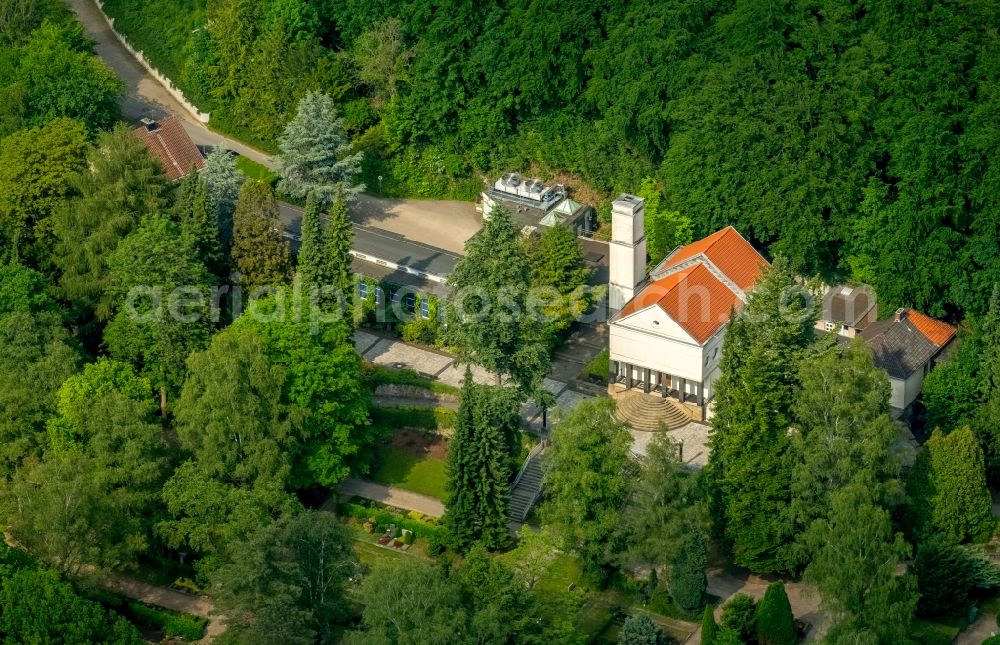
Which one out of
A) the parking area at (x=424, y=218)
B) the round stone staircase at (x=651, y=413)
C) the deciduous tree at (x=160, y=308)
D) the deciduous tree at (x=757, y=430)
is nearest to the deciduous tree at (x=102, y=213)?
the deciduous tree at (x=160, y=308)

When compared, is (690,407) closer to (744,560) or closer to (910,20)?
(744,560)

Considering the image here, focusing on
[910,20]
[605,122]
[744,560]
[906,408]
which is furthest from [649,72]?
[744,560]

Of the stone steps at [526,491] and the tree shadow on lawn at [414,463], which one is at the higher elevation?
the stone steps at [526,491]

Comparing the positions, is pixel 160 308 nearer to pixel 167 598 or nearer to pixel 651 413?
pixel 167 598

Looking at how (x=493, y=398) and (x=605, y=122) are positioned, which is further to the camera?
(x=605, y=122)

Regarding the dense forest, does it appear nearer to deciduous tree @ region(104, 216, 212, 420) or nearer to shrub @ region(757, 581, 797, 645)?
deciduous tree @ region(104, 216, 212, 420)

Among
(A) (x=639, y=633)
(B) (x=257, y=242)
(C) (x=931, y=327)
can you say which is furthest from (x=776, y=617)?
(B) (x=257, y=242)

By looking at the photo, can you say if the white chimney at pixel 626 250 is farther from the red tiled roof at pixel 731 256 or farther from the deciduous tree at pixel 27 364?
the deciduous tree at pixel 27 364
